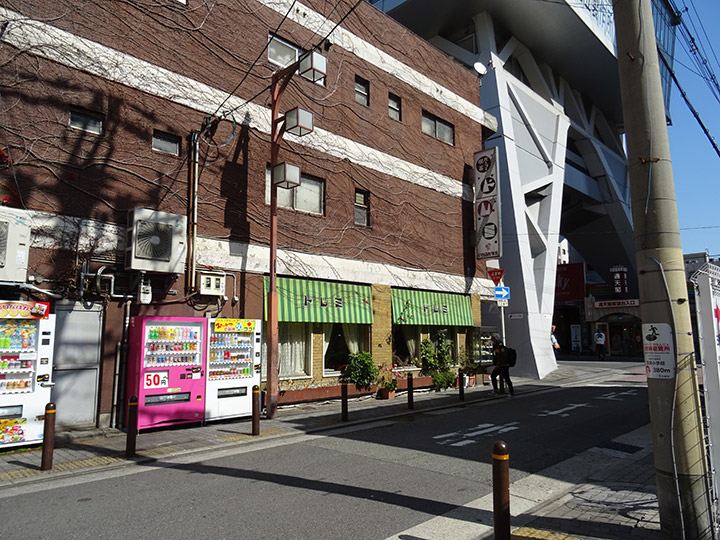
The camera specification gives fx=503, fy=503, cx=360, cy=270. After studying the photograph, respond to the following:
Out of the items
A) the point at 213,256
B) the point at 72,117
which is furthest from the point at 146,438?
the point at 72,117

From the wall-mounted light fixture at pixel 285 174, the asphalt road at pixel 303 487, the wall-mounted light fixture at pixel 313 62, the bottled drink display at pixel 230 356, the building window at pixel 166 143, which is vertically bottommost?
the asphalt road at pixel 303 487

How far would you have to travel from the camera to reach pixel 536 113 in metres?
27.6

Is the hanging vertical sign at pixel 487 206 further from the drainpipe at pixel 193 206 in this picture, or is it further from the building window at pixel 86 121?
the building window at pixel 86 121

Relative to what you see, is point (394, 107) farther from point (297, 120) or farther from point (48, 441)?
point (48, 441)

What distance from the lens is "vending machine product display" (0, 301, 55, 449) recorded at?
8273 mm

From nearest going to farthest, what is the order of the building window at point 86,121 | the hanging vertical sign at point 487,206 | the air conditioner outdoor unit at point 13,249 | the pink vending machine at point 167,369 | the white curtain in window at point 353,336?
1. the air conditioner outdoor unit at point 13,249
2. the pink vending machine at point 167,369
3. the building window at point 86,121
4. the white curtain in window at point 353,336
5. the hanging vertical sign at point 487,206

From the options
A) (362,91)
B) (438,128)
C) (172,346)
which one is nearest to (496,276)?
(438,128)

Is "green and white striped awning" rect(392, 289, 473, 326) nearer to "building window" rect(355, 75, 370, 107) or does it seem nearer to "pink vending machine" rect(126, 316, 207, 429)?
"building window" rect(355, 75, 370, 107)

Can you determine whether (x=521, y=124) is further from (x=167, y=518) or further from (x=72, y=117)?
(x=167, y=518)

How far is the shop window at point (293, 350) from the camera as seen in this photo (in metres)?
13.7

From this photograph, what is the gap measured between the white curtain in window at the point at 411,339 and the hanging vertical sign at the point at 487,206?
180 inches

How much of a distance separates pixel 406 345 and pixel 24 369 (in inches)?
469

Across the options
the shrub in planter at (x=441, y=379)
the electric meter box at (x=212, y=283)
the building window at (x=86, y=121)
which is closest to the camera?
the building window at (x=86, y=121)

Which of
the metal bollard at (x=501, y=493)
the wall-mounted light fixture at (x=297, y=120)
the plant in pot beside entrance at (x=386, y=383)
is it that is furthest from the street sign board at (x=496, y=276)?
the metal bollard at (x=501, y=493)
